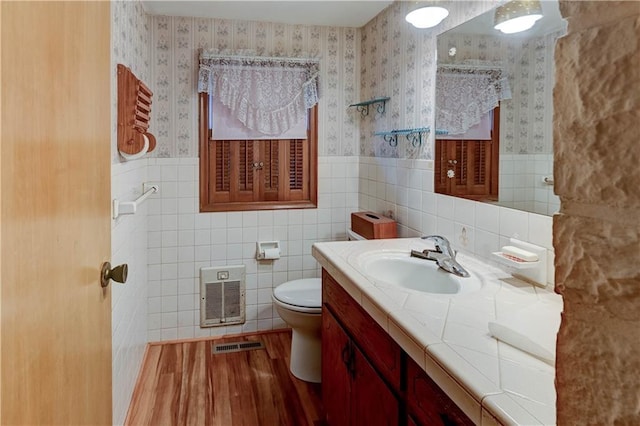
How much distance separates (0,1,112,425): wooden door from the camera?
62cm

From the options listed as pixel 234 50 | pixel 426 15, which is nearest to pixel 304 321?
pixel 426 15

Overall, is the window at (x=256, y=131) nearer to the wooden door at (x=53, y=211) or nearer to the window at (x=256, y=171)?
the window at (x=256, y=171)

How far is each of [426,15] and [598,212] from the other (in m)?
2.03

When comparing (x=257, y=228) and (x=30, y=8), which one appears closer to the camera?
(x=30, y=8)

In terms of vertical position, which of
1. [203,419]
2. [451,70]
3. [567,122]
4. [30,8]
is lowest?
[203,419]

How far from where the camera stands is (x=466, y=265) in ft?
6.16

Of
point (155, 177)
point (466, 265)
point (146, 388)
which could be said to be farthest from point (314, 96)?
point (146, 388)

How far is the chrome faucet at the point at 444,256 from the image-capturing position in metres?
1.76

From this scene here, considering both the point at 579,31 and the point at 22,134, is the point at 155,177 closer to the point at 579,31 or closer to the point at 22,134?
the point at 22,134

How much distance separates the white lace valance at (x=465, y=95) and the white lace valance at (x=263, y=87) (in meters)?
1.18

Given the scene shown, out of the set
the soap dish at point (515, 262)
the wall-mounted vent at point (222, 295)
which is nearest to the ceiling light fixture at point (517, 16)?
the soap dish at point (515, 262)

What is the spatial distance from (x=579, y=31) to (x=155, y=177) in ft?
9.75

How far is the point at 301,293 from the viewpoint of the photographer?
107 inches

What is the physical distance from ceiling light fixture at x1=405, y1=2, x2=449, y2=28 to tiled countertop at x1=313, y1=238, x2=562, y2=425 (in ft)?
3.82
